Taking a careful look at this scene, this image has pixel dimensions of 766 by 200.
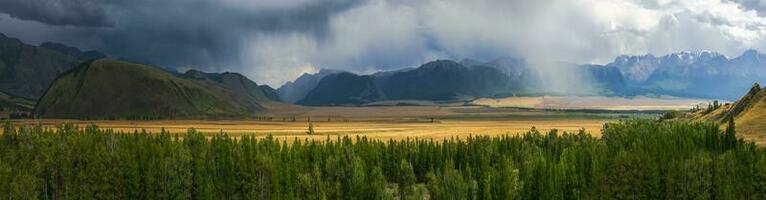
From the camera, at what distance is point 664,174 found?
416 ft

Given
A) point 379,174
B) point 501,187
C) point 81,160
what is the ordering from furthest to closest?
1. point 81,160
2. point 379,174
3. point 501,187

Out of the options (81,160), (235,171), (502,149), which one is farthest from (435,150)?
(81,160)

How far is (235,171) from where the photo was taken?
490 ft

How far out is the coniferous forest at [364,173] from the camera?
124 metres

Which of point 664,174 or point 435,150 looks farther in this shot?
point 435,150

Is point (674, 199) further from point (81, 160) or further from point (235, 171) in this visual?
point (81, 160)

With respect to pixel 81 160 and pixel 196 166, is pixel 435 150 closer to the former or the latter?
pixel 196 166

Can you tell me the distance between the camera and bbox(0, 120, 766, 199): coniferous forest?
Answer: 405 ft

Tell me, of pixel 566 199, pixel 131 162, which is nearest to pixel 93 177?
pixel 131 162

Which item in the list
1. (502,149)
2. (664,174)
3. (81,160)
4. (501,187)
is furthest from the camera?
(502,149)

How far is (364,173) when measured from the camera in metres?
148

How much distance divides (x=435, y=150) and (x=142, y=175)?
80.6 m

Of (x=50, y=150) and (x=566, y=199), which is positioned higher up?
(x=50, y=150)

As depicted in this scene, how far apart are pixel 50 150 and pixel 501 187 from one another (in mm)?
113898
